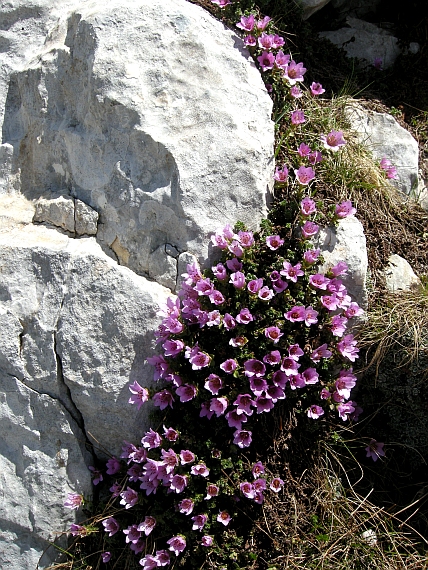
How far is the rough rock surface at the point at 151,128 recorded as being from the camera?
3.59 metres

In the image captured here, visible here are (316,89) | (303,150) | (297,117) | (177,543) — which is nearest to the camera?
(177,543)

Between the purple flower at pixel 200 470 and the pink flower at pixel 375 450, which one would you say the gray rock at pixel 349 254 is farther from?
the purple flower at pixel 200 470

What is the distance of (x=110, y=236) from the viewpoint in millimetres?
3742

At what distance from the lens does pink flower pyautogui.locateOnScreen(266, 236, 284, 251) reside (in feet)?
11.5

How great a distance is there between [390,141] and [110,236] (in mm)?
2529

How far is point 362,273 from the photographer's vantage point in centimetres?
368

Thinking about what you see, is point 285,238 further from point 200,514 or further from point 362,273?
point 200,514

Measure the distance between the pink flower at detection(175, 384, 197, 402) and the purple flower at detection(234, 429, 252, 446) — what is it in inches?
13.8

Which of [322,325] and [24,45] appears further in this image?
[24,45]

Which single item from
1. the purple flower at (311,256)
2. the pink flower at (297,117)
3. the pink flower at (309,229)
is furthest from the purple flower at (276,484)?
the pink flower at (297,117)

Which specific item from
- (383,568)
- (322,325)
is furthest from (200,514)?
(322,325)

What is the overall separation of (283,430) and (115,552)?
1335 mm

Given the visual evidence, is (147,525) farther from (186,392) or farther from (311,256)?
(311,256)

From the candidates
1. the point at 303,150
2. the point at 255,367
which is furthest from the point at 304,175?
the point at 255,367
